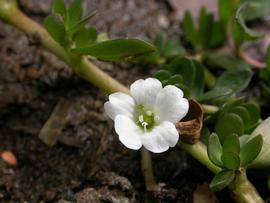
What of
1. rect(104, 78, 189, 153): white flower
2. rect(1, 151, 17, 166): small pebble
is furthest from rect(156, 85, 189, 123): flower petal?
rect(1, 151, 17, 166): small pebble

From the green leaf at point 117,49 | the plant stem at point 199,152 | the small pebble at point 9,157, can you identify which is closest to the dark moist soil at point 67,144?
the small pebble at point 9,157

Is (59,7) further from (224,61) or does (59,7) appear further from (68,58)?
(224,61)

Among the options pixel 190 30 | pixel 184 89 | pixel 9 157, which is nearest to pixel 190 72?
pixel 184 89

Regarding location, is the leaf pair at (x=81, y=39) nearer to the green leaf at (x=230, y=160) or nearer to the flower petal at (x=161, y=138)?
the flower petal at (x=161, y=138)

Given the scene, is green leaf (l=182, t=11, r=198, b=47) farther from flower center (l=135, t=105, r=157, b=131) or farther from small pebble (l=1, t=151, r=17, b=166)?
small pebble (l=1, t=151, r=17, b=166)

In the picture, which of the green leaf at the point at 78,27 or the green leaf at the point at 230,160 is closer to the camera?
the green leaf at the point at 230,160
